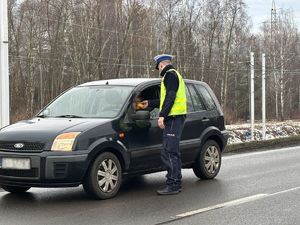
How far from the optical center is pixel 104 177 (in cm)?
723

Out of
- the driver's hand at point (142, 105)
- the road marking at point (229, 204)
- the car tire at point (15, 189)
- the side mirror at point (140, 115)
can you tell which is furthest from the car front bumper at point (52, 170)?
the road marking at point (229, 204)

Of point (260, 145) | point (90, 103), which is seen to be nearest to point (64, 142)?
point (90, 103)

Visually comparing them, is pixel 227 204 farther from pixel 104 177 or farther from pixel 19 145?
pixel 19 145

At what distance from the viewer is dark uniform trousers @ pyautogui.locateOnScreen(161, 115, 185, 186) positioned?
769 cm

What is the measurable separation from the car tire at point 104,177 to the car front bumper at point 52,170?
0.16 m

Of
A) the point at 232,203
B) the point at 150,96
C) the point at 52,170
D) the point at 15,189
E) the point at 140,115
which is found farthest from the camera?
the point at 150,96

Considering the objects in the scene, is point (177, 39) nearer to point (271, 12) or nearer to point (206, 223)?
point (271, 12)

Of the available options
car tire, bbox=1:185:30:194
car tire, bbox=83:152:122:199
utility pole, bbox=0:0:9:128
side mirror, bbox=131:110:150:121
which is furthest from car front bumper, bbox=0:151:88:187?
utility pole, bbox=0:0:9:128

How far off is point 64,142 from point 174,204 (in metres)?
1.63

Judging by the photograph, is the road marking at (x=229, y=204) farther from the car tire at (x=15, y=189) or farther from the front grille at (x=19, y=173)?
the car tire at (x=15, y=189)

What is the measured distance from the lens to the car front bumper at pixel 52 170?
677cm

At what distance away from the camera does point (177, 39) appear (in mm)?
52938

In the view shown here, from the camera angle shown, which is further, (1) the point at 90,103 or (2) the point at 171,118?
(1) the point at 90,103

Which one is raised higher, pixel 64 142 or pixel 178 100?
pixel 178 100
